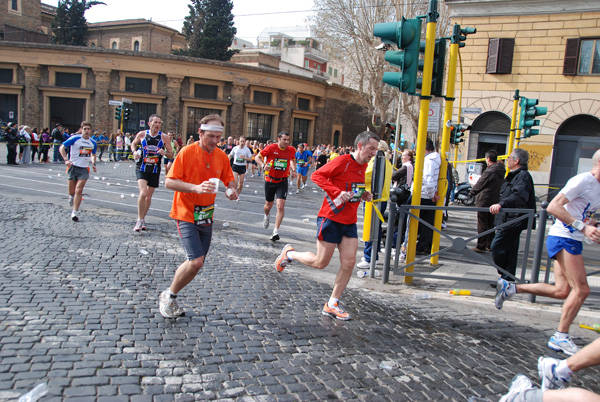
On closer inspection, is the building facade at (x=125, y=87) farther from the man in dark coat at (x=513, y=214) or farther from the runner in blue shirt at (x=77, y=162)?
the man in dark coat at (x=513, y=214)

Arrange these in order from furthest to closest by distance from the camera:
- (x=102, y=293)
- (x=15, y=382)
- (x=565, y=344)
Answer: (x=102, y=293) < (x=565, y=344) < (x=15, y=382)

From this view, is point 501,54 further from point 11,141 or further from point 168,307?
point 11,141

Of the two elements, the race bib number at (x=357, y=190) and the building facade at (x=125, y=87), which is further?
the building facade at (x=125, y=87)

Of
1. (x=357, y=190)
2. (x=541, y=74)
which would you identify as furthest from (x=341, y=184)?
(x=541, y=74)

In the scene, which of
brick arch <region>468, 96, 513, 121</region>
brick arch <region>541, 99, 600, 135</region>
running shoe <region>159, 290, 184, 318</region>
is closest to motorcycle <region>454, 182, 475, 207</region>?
brick arch <region>468, 96, 513, 121</region>

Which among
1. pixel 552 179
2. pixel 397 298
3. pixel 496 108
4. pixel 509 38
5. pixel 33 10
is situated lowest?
pixel 397 298

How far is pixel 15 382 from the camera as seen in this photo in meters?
3.27

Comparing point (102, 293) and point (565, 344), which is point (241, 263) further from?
point (565, 344)

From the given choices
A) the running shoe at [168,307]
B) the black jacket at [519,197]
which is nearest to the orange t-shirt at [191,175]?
the running shoe at [168,307]

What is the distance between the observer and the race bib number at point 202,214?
4.62 metres

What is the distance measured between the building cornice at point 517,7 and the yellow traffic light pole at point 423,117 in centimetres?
1766

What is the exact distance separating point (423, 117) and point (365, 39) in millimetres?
29727

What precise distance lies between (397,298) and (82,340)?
3649 millimetres

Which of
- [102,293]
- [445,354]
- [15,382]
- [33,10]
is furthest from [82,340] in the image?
[33,10]
